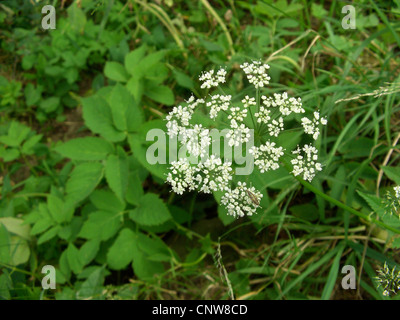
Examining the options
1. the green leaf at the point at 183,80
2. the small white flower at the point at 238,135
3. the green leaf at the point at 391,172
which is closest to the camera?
the small white flower at the point at 238,135

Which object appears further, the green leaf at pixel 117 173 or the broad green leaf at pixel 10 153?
the broad green leaf at pixel 10 153

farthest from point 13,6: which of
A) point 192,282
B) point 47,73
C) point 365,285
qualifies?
point 365,285

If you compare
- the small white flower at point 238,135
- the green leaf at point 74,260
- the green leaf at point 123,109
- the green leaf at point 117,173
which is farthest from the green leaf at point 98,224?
the small white flower at point 238,135

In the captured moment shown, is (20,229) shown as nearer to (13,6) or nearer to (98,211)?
(98,211)

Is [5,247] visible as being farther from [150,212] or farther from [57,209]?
[150,212]

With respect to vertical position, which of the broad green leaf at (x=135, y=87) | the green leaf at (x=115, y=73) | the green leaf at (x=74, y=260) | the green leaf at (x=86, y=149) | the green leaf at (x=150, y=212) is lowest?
the green leaf at (x=74, y=260)

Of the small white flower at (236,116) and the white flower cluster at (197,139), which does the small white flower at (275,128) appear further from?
the white flower cluster at (197,139)

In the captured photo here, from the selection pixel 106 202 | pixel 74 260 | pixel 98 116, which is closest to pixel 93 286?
pixel 74 260

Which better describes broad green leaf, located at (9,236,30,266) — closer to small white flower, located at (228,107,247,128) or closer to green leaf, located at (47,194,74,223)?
green leaf, located at (47,194,74,223)
